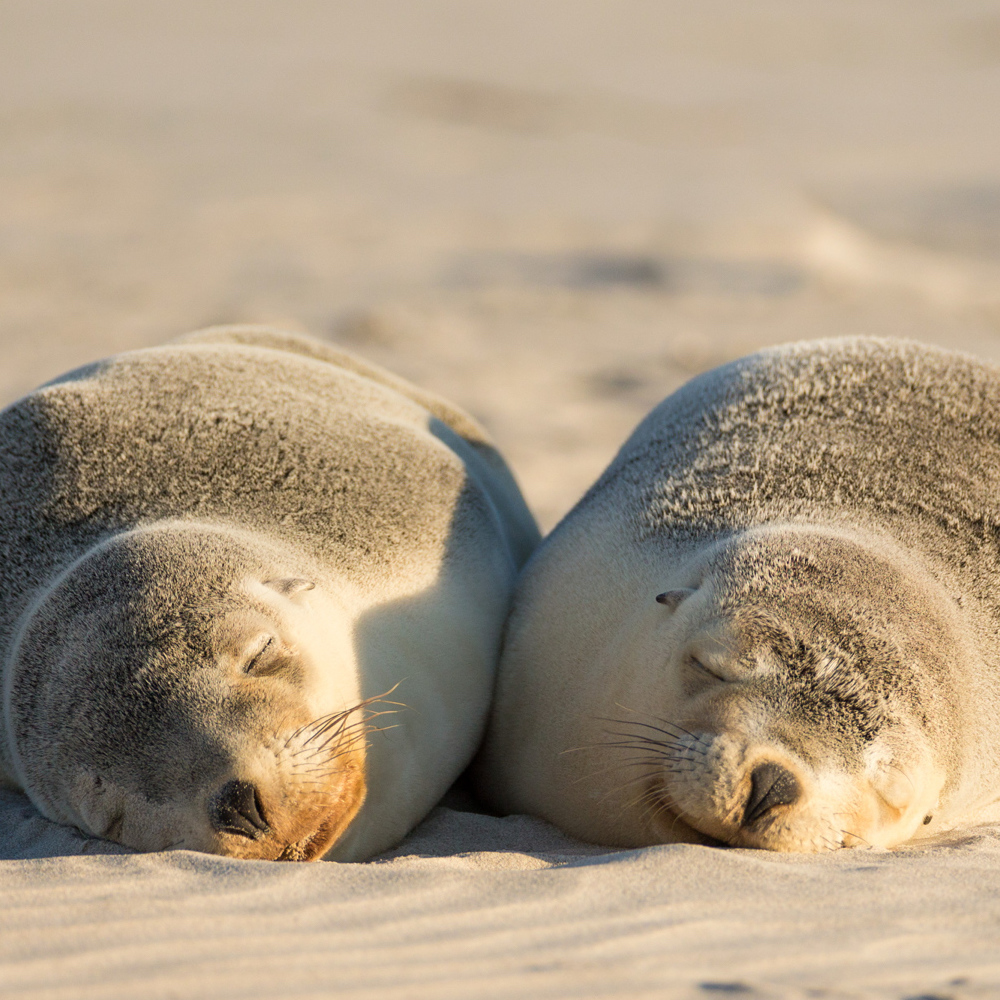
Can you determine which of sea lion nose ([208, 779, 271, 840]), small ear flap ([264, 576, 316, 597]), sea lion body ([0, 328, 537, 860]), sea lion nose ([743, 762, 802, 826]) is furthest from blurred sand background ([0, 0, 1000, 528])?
sea lion nose ([208, 779, 271, 840])

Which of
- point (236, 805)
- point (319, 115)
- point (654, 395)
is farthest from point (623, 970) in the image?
point (319, 115)

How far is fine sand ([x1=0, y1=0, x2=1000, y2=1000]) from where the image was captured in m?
2.49

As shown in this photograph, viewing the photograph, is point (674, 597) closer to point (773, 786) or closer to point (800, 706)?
point (800, 706)

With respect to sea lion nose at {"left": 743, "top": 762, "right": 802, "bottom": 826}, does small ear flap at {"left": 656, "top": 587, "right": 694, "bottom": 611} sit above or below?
above

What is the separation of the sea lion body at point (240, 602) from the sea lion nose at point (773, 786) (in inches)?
42.3

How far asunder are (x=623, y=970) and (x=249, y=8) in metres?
26.0

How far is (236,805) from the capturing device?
3035mm

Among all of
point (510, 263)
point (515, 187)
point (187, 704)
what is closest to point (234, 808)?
point (187, 704)

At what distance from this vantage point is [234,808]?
3.03 meters

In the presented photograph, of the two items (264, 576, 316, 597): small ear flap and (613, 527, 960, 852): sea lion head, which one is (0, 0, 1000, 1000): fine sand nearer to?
(613, 527, 960, 852): sea lion head

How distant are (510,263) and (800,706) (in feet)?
33.4

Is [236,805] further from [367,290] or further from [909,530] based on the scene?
[367,290]

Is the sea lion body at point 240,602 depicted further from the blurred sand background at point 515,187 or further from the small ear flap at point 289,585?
the blurred sand background at point 515,187

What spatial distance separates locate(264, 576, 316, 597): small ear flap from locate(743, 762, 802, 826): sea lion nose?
1368 millimetres
